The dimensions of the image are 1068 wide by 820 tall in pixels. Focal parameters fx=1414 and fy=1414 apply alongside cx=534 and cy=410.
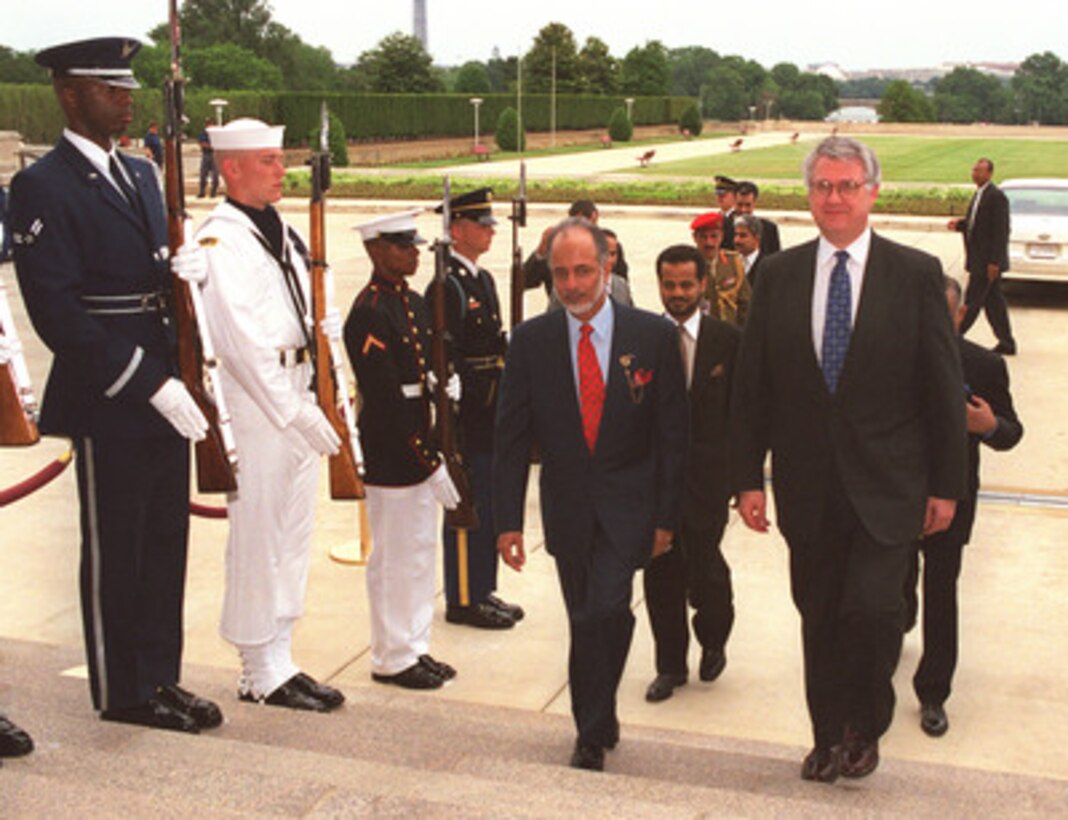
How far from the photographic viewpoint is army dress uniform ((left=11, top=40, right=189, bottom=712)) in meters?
4.43

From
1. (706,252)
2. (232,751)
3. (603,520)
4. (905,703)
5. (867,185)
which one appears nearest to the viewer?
(232,751)

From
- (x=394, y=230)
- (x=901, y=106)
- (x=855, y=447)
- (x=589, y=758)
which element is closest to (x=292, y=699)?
(x=589, y=758)

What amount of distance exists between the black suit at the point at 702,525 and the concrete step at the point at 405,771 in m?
0.63

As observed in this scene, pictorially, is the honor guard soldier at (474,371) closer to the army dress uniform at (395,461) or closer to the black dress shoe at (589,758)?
the army dress uniform at (395,461)

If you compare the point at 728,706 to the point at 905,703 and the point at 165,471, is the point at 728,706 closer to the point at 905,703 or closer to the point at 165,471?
the point at 905,703

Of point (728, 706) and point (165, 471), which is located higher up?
point (165, 471)

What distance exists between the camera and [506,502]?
15.8 ft

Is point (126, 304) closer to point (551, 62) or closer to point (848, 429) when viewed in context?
point (848, 429)

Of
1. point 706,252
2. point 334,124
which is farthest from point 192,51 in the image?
point 706,252

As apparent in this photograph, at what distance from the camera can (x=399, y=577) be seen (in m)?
5.72

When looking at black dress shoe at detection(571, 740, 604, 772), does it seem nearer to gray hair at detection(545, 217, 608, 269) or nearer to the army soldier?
gray hair at detection(545, 217, 608, 269)

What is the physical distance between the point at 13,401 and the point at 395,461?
1.59m

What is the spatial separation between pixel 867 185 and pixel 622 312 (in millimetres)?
898

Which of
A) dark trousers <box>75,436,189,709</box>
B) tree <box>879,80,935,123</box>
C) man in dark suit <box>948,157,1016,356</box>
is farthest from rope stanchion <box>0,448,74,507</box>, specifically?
tree <box>879,80,935,123</box>
